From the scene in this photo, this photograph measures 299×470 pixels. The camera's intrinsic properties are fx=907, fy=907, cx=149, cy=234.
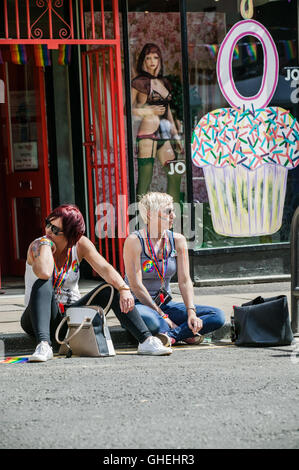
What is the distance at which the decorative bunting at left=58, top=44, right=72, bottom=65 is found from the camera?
30.5 ft

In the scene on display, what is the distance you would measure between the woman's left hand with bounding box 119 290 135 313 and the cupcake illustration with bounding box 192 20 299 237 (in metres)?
3.44

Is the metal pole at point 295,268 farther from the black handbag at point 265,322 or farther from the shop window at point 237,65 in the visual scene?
the shop window at point 237,65

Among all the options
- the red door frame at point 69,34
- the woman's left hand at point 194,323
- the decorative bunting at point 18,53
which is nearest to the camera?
the woman's left hand at point 194,323

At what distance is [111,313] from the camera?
8203mm

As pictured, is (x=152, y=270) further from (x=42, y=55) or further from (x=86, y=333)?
(x=42, y=55)

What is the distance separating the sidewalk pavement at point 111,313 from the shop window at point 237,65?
24.6 inches

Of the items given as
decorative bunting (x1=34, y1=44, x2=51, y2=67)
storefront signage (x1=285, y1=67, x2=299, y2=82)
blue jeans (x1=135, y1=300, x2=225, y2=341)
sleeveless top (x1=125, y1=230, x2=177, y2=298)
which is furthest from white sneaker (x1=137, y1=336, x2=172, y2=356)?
storefront signage (x1=285, y1=67, x2=299, y2=82)

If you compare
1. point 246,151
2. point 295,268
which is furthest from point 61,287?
point 246,151

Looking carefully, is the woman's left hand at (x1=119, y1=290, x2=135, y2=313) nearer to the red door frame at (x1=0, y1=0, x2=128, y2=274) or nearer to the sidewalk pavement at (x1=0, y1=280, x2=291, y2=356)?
the sidewalk pavement at (x1=0, y1=280, x2=291, y2=356)

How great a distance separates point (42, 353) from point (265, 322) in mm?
1652

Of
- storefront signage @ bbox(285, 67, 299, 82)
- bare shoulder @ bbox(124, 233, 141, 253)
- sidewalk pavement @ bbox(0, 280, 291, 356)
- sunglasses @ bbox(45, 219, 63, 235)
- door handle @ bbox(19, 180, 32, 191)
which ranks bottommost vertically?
sidewalk pavement @ bbox(0, 280, 291, 356)

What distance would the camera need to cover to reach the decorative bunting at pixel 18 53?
891 centimetres

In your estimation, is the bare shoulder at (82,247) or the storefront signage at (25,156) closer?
the bare shoulder at (82,247)

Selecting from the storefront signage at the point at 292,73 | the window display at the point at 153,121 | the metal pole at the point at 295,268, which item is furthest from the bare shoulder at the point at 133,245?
the storefront signage at the point at 292,73
